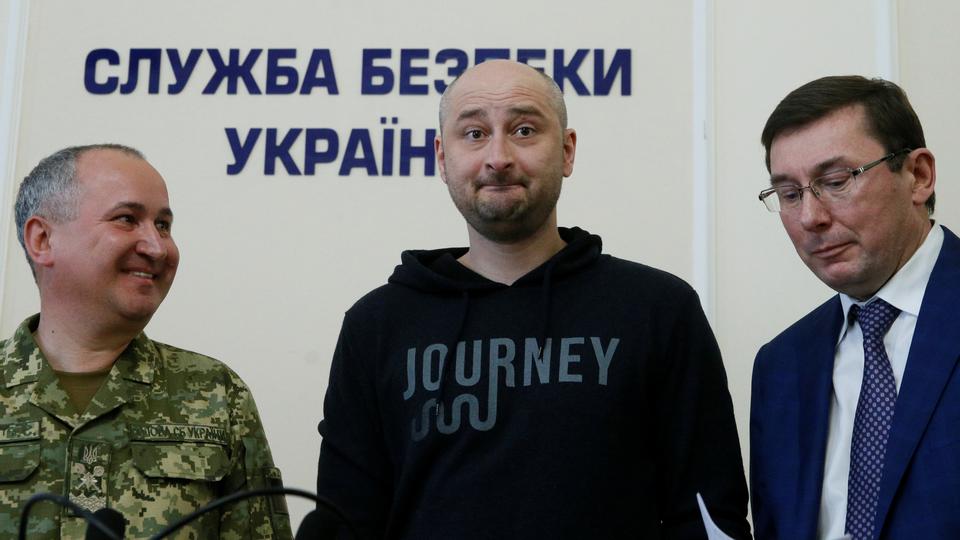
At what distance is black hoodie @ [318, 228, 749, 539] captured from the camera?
1.92m

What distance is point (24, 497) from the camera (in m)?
2.04

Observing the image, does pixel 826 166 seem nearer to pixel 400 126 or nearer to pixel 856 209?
pixel 856 209

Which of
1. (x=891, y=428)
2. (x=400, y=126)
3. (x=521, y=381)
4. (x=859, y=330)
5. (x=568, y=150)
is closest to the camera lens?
(x=891, y=428)

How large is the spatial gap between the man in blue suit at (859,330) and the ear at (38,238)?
1.42m

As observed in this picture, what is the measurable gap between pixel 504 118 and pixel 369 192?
4.70ft

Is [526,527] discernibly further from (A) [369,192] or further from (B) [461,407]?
(A) [369,192]

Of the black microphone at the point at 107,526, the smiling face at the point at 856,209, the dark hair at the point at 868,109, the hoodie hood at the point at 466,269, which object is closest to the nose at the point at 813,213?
the smiling face at the point at 856,209

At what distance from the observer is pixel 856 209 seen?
1989mm

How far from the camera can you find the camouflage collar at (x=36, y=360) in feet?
7.07

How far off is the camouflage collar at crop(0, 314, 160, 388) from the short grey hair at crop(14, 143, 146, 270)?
165 millimetres

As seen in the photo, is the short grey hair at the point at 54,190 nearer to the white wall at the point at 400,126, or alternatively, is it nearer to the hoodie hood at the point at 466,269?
the hoodie hood at the point at 466,269

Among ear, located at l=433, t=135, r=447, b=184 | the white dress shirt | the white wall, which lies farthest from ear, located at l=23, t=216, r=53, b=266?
the white dress shirt

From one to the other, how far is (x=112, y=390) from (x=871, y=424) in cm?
140

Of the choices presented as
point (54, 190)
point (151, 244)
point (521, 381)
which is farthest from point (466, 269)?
point (54, 190)
